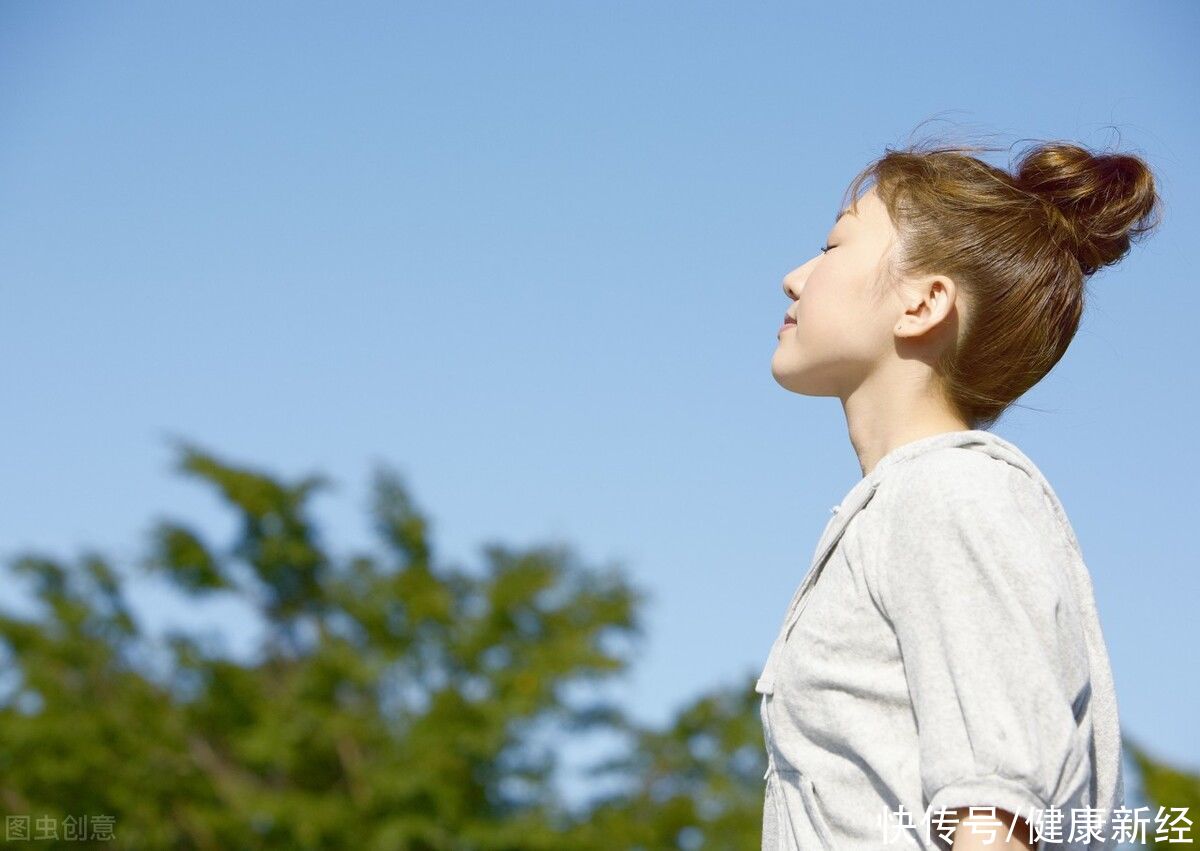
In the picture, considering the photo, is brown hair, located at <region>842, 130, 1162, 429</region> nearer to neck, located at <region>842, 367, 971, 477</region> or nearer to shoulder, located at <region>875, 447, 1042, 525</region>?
neck, located at <region>842, 367, 971, 477</region>

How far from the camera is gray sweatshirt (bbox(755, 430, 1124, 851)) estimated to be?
138 centimetres

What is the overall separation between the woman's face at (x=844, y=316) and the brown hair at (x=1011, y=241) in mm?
27

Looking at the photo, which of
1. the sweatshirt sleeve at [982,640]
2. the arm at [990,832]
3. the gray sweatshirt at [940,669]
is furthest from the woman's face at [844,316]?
the arm at [990,832]

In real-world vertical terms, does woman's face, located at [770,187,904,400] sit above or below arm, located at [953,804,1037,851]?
above

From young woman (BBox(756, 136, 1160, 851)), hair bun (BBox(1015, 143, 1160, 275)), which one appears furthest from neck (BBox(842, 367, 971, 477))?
hair bun (BBox(1015, 143, 1160, 275))

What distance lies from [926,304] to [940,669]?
52 cm

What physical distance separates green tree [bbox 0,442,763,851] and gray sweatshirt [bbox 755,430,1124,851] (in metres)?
11.9

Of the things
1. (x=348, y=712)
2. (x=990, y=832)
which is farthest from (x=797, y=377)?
(x=348, y=712)

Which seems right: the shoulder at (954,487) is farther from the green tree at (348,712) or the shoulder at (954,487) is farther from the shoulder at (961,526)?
the green tree at (348,712)

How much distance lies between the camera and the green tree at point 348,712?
13391 mm

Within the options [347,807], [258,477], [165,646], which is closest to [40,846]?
[165,646]

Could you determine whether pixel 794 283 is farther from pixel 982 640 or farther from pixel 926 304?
pixel 982 640

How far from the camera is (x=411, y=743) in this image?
13477 millimetres

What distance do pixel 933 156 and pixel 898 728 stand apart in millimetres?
827
